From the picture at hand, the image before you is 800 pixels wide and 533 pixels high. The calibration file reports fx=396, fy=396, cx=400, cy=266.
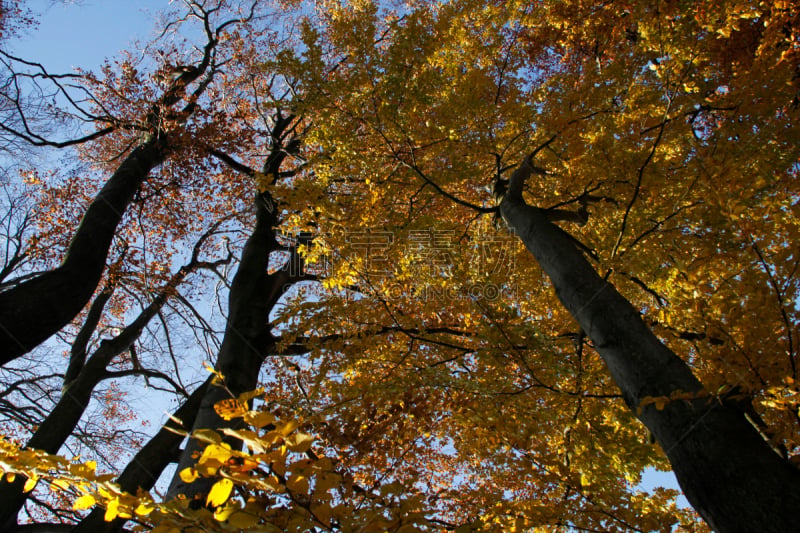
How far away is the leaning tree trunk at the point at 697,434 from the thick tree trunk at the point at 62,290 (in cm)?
427

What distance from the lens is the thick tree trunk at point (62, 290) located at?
124 inches

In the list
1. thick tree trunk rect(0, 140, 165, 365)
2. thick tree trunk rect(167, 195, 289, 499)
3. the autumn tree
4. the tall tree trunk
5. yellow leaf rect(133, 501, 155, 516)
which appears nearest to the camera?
yellow leaf rect(133, 501, 155, 516)

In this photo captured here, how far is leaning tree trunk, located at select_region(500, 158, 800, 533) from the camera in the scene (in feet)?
5.22

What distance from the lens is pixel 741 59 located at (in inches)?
234

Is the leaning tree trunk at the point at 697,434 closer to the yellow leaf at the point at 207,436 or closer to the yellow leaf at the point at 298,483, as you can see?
the yellow leaf at the point at 298,483

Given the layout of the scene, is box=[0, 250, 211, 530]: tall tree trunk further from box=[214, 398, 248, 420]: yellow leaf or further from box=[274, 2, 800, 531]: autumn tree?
box=[214, 398, 248, 420]: yellow leaf

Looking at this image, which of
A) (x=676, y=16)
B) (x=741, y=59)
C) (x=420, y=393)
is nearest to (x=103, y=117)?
(x=420, y=393)

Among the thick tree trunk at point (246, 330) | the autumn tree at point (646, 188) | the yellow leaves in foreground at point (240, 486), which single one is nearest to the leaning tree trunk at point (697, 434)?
the autumn tree at point (646, 188)

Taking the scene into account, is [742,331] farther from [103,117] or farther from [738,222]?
[103,117]

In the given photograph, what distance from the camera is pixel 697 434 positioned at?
1860 millimetres

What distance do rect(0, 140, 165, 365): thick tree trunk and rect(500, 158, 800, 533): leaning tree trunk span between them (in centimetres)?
427

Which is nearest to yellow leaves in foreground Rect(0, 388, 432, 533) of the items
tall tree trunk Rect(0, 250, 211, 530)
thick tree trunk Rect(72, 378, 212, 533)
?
thick tree trunk Rect(72, 378, 212, 533)

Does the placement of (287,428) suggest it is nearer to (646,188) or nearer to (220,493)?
(220,493)

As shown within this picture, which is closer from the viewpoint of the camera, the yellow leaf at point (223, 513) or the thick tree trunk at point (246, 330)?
Result: the yellow leaf at point (223, 513)
